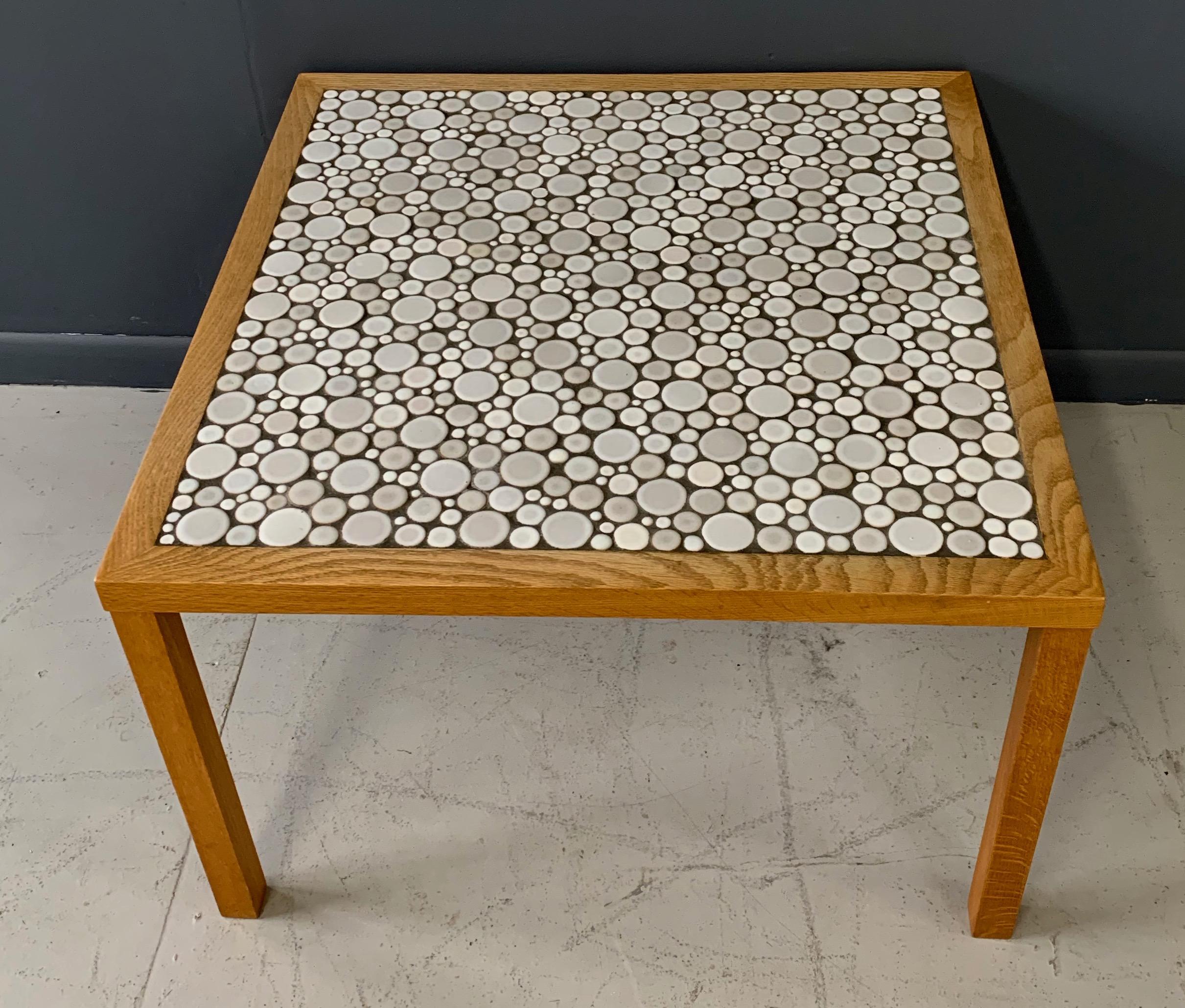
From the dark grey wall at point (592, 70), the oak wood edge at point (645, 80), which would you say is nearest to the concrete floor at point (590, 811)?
the dark grey wall at point (592, 70)

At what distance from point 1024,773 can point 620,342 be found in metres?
0.49

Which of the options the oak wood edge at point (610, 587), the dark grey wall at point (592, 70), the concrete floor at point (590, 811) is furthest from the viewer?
the dark grey wall at point (592, 70)

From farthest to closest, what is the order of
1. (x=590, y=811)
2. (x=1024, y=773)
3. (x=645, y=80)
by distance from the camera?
(x=645, y=80), (x=590, y=811), (x=1024, y=773)

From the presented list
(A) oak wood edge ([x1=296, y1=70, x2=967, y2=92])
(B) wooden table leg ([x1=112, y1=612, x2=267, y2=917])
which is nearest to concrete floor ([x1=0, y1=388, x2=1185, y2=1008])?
(B) wooden table leg ([x1=112, y1=612, x2=267, y2=917])

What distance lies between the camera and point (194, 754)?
104 centimetres

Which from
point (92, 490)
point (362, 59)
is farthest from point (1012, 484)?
point (92, 490)

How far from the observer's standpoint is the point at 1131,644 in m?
1.38

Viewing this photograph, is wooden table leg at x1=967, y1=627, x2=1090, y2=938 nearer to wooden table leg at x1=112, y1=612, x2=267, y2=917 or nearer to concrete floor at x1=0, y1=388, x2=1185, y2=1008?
concrete floor at x1=0, y1=388, x2=1185, y2=1008

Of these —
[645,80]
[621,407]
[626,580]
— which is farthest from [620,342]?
[645,80]

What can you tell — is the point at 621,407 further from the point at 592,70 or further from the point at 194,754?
the point at 592,70

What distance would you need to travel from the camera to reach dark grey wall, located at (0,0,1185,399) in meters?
1.38

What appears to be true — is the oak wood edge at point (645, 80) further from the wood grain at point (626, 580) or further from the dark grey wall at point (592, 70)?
the wood grain at point (626, 580)

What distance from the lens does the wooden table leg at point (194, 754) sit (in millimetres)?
958

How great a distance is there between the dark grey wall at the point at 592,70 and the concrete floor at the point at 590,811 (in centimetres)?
34
